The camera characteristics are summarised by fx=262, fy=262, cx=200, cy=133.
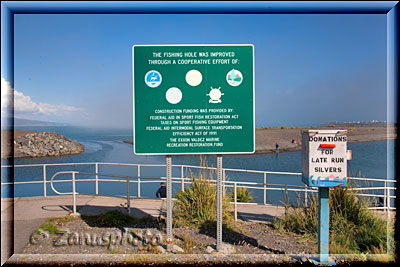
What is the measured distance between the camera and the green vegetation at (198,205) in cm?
524

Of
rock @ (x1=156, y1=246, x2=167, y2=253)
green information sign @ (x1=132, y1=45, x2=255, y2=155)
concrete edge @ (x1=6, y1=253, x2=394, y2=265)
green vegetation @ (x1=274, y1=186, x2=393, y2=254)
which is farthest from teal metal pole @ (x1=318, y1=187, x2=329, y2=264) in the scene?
rock @ (x1=156, y1=246, x2=167, y2=253)

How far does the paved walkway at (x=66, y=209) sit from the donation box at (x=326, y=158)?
2.51 m

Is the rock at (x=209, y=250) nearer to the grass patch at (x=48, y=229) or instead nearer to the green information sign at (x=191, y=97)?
the green information sign at (x=191, y=97)

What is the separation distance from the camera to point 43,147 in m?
37.2

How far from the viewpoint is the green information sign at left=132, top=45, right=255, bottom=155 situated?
13.8 ft

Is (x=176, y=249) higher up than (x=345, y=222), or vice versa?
(x=345, y=222)

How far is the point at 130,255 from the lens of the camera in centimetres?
385

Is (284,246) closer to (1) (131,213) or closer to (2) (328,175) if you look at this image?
(2) (328,175)

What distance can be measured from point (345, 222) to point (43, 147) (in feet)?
134

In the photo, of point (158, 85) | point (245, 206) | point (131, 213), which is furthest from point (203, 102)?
point (245, 206)

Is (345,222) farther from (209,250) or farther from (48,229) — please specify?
(48,229)

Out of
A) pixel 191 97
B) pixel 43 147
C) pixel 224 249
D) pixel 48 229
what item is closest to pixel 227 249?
pixel 224 249

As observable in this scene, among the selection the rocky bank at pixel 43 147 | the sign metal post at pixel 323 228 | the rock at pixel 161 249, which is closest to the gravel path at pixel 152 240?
the rock at pixel 161 249

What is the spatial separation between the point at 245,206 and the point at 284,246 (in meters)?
2.82
